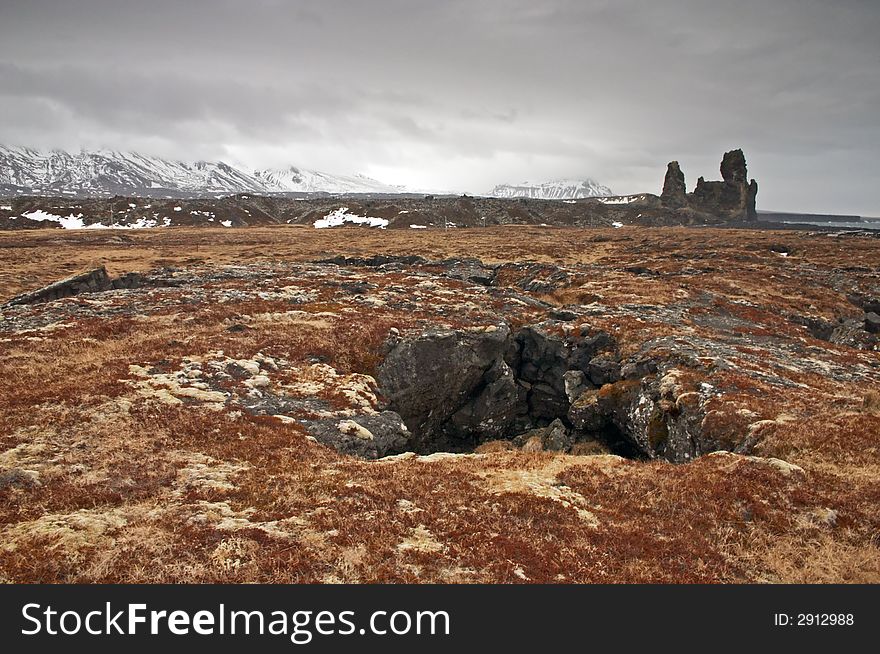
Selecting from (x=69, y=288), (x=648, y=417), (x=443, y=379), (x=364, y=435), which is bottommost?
(x=648, y=417)

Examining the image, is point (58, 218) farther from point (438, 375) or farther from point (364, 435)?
point (364, 435)

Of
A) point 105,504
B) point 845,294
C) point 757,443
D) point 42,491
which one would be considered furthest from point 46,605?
point 845,294

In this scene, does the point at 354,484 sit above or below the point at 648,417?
above

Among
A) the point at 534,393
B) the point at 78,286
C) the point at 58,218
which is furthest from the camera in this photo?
the point at 58,218

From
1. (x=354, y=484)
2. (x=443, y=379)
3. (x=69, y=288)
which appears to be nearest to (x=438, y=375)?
(x=443, y=379)

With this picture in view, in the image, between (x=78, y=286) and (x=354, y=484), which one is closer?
(x=354, y=484)

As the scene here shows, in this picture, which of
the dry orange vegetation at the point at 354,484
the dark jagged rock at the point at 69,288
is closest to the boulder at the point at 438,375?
the dry orange vegetation at the point at 354,484

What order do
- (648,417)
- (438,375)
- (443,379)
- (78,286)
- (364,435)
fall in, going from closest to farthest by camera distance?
(364,435), (648,417), (438,375), (443,379), (78,286)

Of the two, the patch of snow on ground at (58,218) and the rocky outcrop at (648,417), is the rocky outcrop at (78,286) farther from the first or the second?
the patch of snow on ground at (58,218)

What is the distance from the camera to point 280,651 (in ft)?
26.0

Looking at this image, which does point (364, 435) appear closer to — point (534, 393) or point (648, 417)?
point (648, 417)

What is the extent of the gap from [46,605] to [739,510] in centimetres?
1631

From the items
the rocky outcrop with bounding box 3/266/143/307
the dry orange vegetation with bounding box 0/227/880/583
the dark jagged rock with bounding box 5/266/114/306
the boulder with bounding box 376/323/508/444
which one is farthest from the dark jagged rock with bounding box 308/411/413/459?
the dark jagged rock with bounding box 5/266/114/306

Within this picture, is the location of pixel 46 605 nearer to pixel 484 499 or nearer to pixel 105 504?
pixel 105 504
